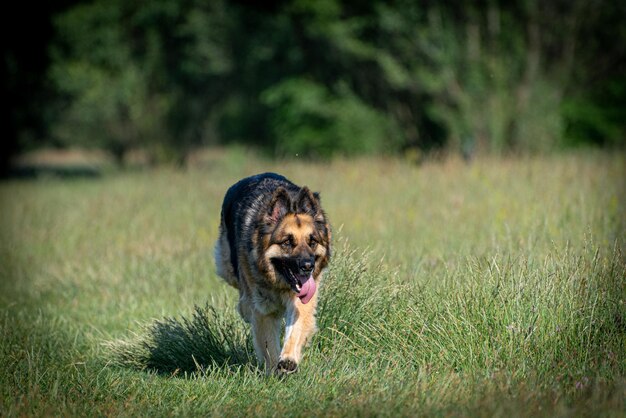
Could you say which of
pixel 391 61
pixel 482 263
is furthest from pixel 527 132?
pixel 482 263

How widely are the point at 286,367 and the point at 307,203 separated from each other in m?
1.28

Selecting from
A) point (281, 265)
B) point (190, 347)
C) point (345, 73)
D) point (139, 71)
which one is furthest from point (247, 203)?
point (139, 71)

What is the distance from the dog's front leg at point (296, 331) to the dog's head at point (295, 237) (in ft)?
0.38

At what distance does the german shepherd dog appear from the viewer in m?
6.10

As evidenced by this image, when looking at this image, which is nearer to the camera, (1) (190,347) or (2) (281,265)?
(2) (281,265)

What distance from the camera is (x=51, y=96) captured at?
3128 centimetres

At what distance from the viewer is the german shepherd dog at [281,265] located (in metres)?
6.10

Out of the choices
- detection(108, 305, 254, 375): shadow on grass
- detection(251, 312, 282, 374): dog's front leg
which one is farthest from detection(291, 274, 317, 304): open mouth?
detection(108, 305, 254, 375): shadow on grass

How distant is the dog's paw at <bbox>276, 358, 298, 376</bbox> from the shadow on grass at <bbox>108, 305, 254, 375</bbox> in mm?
595

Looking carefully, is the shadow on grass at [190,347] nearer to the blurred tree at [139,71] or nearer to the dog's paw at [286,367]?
the dog's paw at [286,367]

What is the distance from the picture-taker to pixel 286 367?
19.9ft

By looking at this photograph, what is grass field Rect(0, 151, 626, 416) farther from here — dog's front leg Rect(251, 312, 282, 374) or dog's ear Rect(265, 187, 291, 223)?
dog's ear Rect(265, 187, 291, 223)

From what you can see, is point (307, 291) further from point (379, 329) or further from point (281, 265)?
point (379, 329)

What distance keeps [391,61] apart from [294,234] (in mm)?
19774
